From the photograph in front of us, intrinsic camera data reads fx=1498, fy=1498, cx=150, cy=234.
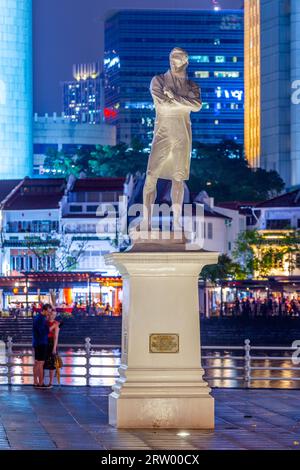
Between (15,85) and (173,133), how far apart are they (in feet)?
479

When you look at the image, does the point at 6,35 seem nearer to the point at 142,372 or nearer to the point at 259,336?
the point at 259,336

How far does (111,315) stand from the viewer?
81375 mm

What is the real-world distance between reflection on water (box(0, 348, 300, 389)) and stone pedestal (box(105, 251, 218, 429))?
654 centimetres

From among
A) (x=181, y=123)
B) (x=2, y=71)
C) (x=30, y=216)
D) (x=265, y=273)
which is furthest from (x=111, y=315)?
(x=2, y=71)

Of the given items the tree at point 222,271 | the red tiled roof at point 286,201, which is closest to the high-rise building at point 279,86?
the red tiled roof at point 286,201

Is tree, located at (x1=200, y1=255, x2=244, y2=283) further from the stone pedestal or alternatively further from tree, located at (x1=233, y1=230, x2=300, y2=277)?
the stone pedestal

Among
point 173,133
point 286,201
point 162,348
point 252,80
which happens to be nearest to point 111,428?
point 162,348

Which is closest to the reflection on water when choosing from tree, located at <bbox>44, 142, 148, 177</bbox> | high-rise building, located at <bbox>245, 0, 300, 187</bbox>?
tree, located at <bbox>44, 142, 148, 177</bbox>

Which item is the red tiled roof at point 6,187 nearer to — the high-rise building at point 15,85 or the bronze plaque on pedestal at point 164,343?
the high-rise building at point 15,85

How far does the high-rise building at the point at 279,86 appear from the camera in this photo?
552 feet

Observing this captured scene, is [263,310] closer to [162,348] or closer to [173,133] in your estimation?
[173,133]

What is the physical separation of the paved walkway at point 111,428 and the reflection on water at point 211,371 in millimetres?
1975

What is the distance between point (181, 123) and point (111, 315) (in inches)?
2330

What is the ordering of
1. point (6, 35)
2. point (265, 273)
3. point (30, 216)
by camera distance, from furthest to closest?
point (6, 35)
point (30, 216)
point (265, 273)
